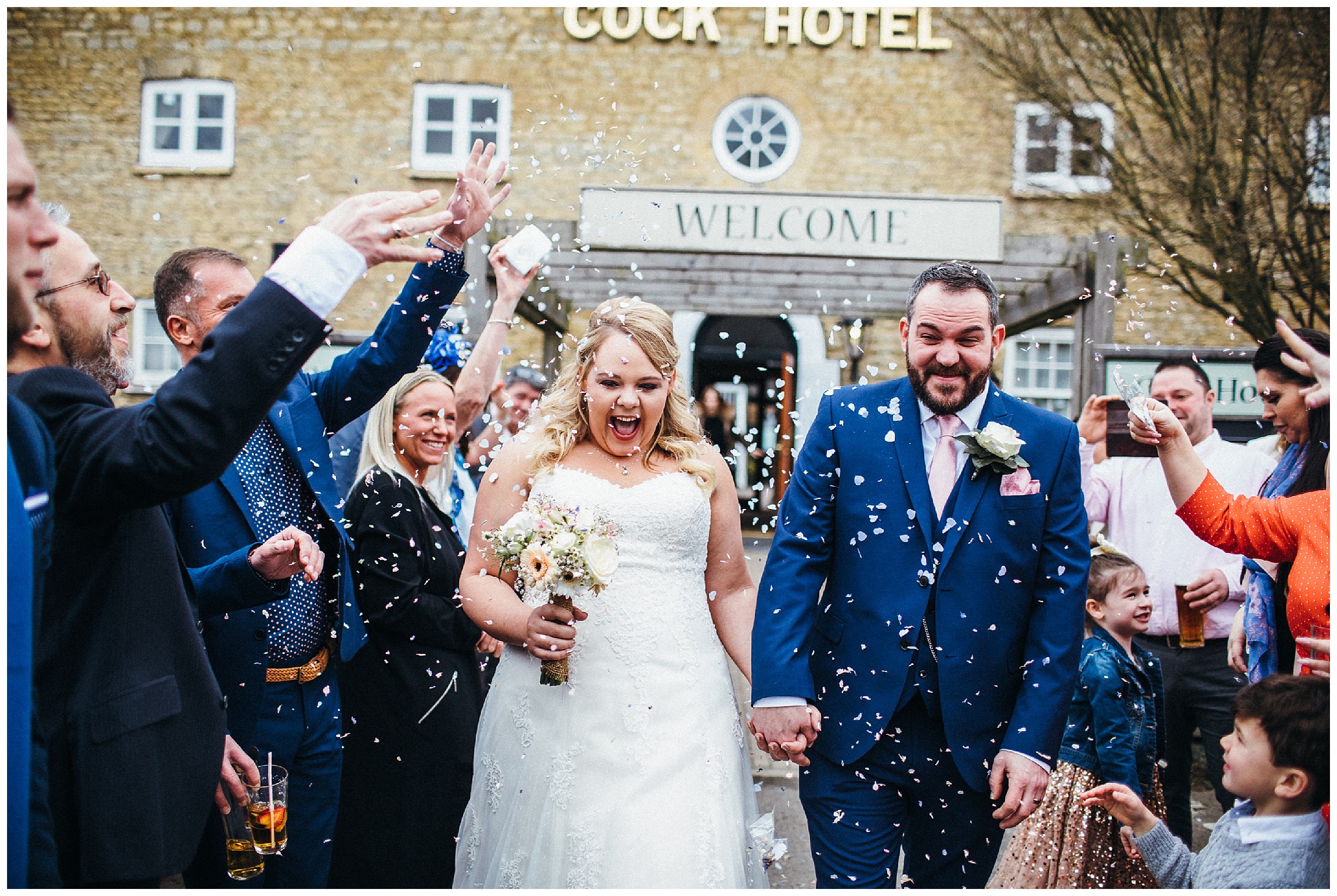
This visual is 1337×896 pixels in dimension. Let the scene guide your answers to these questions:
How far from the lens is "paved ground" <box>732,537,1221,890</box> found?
4.09 m

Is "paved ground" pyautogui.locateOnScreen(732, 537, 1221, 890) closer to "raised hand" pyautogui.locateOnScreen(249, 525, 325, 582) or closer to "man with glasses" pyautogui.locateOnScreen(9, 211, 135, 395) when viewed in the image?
"raised hand" pyautogui.locateOnScreen(249, 525, 325, 582)

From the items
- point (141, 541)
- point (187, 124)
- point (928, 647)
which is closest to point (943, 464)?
point (928, 647)

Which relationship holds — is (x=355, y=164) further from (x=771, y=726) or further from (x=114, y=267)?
(x=771, y=726)

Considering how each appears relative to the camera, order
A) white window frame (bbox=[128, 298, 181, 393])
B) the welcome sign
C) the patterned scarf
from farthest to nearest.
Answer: white window frame (bbox=[128, 298, 181, 393]) < the welcome sign < the patterned scarf

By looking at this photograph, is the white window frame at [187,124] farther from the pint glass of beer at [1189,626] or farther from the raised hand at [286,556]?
the pint glass of beer at [1189,626]

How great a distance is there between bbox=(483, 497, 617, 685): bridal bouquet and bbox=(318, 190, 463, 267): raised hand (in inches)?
36.4

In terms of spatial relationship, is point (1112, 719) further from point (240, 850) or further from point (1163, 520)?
point (240, 850)

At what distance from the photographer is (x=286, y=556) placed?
2516mm

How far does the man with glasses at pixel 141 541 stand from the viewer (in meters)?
1.80

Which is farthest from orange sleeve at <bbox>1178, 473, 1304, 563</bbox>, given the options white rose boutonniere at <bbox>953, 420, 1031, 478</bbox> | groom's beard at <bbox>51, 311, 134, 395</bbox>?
Result: groom's beard at <bbox>51, 311, 134, 395</bbox>

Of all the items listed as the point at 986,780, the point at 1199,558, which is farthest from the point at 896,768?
the point at 1199,558

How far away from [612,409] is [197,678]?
140 centimetres

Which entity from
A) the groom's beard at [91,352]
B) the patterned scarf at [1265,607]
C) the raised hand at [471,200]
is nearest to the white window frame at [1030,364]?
the patterned scarf at [1265,607]

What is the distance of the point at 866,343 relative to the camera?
14367mm
